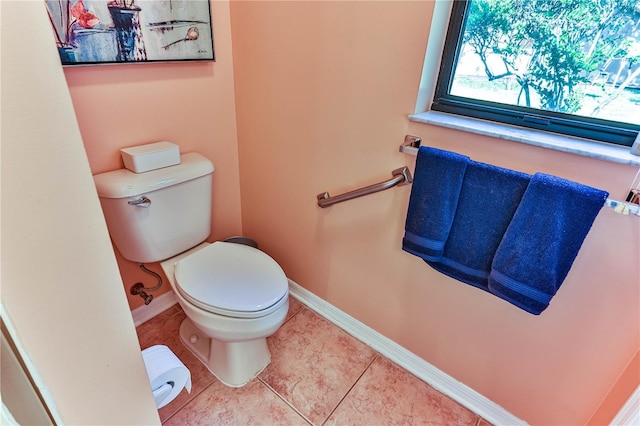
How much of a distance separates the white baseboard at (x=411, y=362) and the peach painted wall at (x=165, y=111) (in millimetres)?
654

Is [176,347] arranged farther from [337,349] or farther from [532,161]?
[532,161]

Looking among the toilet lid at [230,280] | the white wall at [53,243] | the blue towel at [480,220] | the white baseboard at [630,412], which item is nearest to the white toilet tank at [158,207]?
the toilet lid at [230,280]

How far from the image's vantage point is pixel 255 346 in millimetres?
1405

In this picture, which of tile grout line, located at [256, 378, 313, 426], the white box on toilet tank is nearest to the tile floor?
tile grout line, located at [256, 378, 313, 426]

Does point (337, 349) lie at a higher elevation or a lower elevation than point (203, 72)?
lower

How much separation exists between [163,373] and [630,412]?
1153mm

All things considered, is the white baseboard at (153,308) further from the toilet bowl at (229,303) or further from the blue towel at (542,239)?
the blue towel at (542,239)

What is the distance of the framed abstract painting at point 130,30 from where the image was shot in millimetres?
1027

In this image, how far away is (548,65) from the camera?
3.06 feet

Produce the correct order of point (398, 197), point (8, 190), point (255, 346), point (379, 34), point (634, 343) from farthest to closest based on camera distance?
point (255, 346) → point (398, 197) → point (379, 34) → point (634, 343) → point (8, 190)

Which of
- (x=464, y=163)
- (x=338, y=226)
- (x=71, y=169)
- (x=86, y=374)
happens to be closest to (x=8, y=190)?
(x=71, y=169)

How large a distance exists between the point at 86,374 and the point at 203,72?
4.17 feet

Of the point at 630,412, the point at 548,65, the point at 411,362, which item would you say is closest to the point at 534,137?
the point at 548,65

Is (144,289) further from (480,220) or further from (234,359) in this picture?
(480,220)
